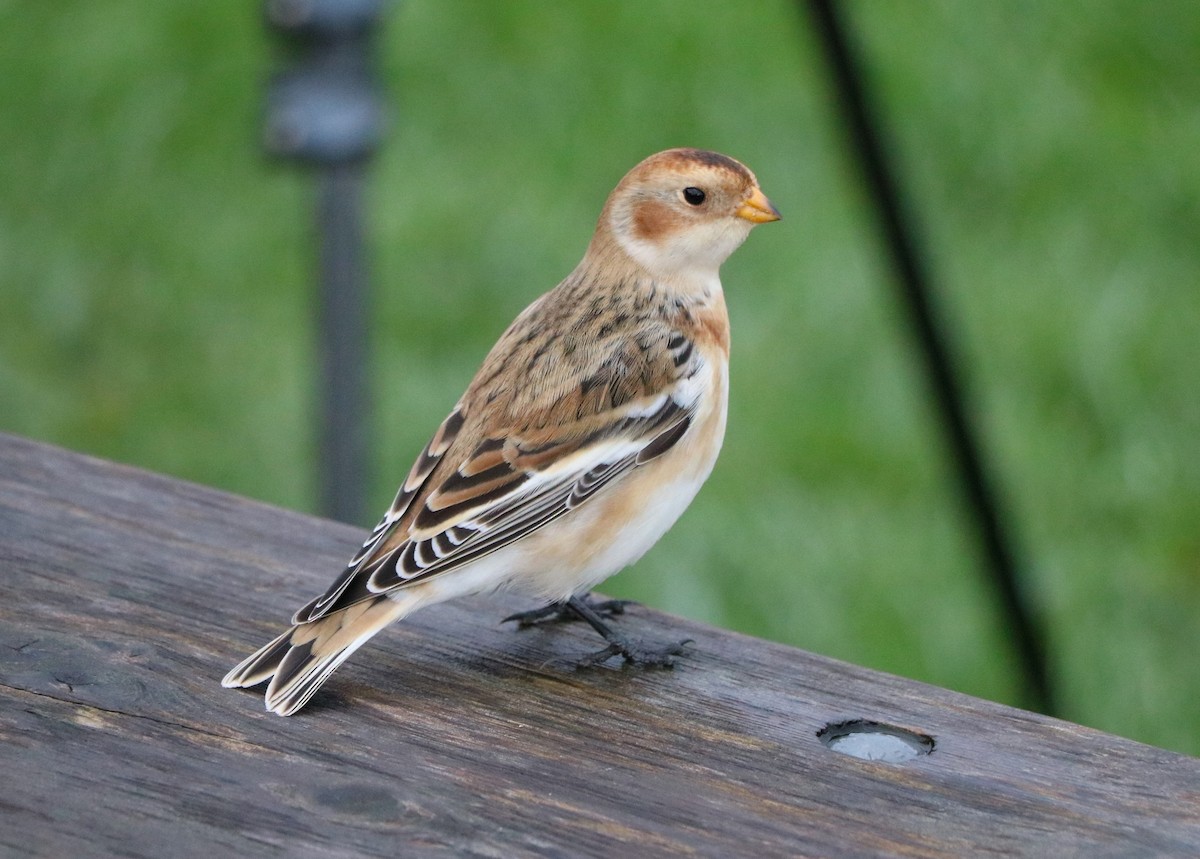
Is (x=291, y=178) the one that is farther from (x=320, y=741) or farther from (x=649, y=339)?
(x=320, y=741)

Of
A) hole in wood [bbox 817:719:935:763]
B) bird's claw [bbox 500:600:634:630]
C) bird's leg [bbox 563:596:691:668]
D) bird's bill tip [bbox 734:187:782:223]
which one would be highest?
bird's bill tip [bbox 734:187:782:223]

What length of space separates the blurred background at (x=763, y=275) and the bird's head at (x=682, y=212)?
180cm

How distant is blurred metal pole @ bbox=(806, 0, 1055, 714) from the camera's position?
4.24 metres

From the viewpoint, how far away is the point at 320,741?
7.90 feet

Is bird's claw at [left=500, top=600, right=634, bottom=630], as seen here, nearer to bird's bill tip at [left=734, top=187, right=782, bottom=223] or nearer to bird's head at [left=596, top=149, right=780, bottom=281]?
bird's head at [left=596, top=149, right=780, bottom=281]

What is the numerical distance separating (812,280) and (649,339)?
4.18 m

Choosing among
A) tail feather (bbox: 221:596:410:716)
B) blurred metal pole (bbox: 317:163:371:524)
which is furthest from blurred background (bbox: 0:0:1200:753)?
tail feather (bbox: 221:596:410:716)

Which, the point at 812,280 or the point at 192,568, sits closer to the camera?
the point at 192,568

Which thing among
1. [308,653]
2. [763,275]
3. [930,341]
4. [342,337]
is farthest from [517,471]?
[763,275]

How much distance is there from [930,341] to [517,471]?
1620 millimetres

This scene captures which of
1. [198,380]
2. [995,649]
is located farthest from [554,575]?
[198,380]

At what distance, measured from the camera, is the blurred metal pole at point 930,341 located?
4.24m

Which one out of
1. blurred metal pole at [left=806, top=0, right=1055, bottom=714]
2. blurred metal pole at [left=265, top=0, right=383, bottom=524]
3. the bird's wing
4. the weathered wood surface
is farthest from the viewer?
blurred metal pole at [left=265, top=0, right=383, bottom=524]

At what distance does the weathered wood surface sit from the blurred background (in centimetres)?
271
